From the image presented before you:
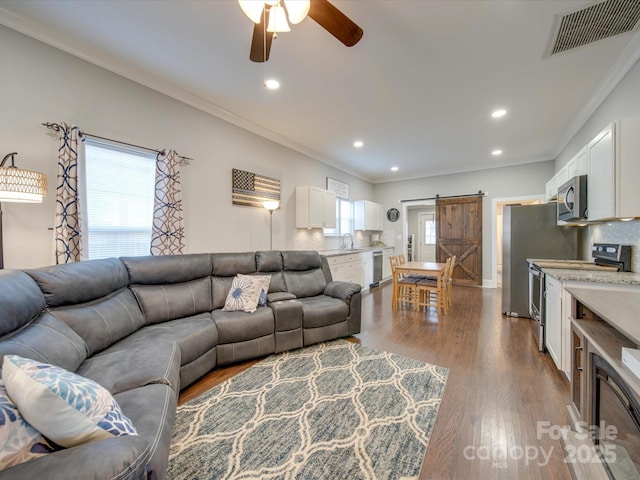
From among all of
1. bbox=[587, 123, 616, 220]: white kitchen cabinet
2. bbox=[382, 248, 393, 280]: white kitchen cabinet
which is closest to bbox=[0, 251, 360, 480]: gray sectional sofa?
bbox=[587, 123, 616, 220]: white kitchen cabinet

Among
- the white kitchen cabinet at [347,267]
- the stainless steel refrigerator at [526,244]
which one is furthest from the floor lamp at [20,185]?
the stainless steel refrigerator at [526,244]

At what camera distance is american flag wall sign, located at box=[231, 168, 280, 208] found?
3.63 metres

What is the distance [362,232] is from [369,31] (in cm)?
514

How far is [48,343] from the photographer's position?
1.37 metres

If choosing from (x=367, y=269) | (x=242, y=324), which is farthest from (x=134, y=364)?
(x=367, y=269)

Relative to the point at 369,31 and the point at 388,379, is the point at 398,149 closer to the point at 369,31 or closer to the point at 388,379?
the point at 369,31

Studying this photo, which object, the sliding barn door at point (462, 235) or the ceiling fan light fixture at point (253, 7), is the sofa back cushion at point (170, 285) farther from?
the sliding barn door at point (462, 235)

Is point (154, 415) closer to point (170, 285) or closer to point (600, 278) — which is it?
point (170, 285)

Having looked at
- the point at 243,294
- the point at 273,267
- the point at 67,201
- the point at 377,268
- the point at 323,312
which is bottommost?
the point at 323,312

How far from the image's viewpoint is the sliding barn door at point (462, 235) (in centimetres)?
609

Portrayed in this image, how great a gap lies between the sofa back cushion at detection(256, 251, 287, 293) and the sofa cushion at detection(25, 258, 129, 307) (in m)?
1.42

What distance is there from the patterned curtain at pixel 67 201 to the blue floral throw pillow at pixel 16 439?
177 centimetres

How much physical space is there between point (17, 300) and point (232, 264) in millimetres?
1809

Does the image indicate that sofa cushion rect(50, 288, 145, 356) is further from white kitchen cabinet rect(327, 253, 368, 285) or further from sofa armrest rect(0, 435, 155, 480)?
white kitchen cabinet rect(327, 253, 368, 285)
